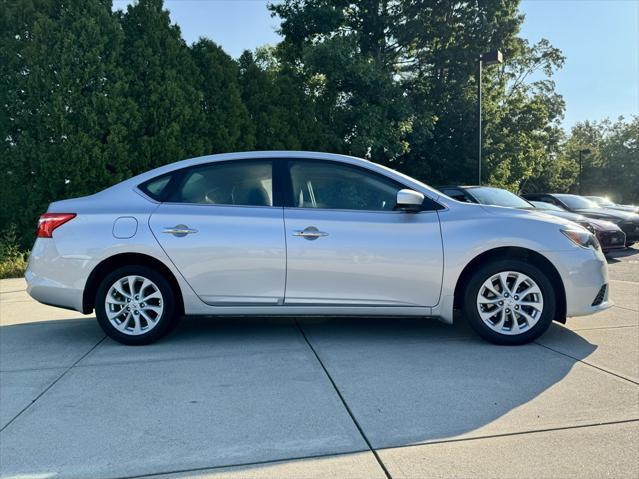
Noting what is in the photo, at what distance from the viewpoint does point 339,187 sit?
4539mm

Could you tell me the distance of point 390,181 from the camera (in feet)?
14.8

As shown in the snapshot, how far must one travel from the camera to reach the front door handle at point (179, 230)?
173 inches

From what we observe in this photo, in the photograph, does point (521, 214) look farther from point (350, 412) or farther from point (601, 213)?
point (601, 213)

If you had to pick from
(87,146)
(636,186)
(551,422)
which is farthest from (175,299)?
(636,186)

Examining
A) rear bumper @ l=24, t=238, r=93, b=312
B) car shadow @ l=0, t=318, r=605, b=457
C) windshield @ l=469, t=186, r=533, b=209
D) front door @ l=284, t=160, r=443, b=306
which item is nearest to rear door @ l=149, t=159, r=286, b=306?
front door @ l=284, t=160, r=443, b=306

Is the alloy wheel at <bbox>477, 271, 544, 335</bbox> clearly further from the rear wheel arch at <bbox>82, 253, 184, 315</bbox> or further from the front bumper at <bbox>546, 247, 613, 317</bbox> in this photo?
the rear wheel arch at <bbox>82, 253, 184, 315</bbox>

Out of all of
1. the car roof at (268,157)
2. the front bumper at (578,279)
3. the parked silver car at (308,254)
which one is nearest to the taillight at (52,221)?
the parked silver car at (308,254)

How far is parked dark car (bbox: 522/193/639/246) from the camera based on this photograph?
12266 millimetres

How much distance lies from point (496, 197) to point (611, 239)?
396 cm

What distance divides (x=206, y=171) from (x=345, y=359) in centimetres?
208

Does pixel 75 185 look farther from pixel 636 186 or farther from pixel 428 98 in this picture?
pixel 636 186

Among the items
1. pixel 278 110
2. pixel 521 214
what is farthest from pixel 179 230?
pixel 278 110

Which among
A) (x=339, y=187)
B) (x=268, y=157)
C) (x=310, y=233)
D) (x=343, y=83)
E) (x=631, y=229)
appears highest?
(x=343, y=83)

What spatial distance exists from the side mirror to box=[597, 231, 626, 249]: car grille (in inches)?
328
